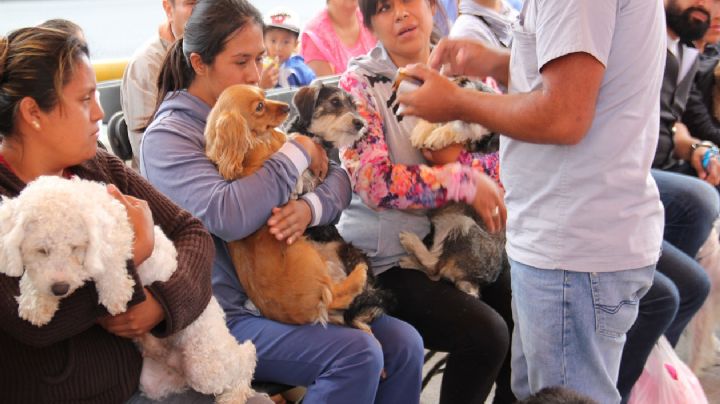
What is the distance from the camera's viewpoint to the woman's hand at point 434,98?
157cm

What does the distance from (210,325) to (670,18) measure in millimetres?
2241

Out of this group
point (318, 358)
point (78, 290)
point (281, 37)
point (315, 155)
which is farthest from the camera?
point (281, 37)

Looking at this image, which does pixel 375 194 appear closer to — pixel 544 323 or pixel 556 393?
pixel 544 323

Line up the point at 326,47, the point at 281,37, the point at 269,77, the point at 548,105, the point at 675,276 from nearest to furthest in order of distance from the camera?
the point at 548,105 → the point at 675,276 → the point at 269,77 → the point at 326,47 → the point at 281,37

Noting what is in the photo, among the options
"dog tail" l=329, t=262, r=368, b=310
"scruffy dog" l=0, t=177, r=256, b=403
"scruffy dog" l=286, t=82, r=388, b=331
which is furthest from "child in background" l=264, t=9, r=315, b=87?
"scruffy dog" l=0, t=177, r=256, b=403

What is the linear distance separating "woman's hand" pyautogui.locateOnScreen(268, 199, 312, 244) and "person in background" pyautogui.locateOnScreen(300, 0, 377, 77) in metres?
2.43

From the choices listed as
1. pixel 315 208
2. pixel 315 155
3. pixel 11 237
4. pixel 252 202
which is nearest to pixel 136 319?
pixel 11 237

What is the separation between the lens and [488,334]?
202cm

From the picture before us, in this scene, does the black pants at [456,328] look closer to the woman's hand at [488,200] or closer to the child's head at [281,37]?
the woman's hand at [488,200]

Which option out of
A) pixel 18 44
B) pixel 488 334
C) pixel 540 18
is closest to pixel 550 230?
pixel 540 18

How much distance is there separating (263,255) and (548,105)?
0.89 metres

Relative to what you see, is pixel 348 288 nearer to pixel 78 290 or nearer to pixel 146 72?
pixel 78 290

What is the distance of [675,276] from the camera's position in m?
2.51

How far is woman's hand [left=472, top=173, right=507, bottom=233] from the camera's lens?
205cm
